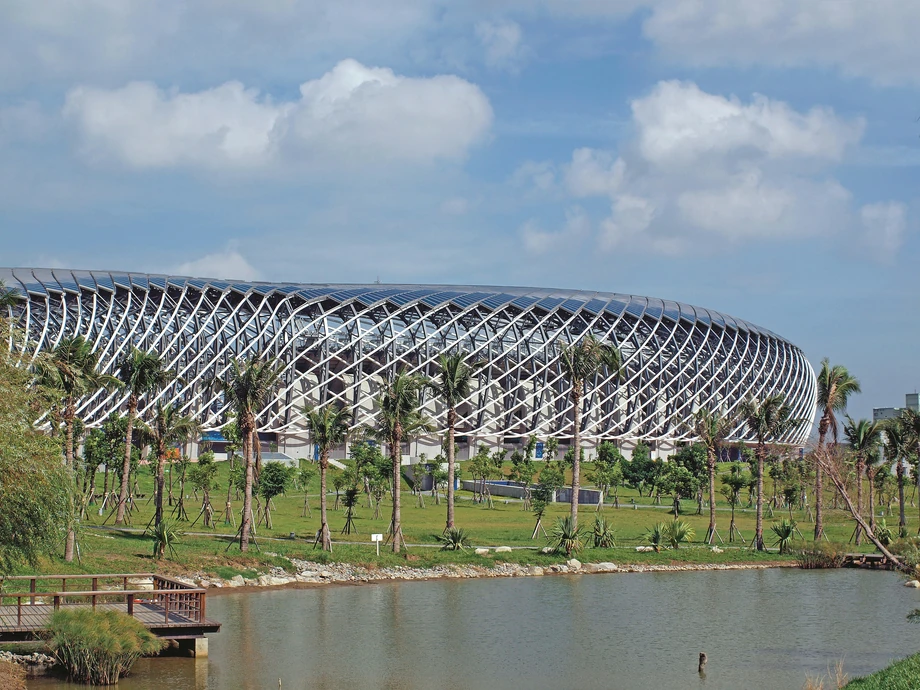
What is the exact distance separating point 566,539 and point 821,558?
1403 centimetres

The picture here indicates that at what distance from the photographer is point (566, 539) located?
5434cm

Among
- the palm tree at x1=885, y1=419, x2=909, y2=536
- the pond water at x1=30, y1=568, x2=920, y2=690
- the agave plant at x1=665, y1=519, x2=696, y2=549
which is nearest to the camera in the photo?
the pond water at x1=30, y1=568, x2=920, y2=690

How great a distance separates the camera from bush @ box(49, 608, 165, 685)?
26.4 meters

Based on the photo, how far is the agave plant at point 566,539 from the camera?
2126 inches

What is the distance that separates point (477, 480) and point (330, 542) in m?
44.4

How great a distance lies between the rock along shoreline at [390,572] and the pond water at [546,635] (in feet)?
4.51

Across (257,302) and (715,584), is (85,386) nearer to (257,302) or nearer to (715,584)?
(715,584)

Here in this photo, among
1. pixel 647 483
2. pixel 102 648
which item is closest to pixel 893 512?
pixel 647 483

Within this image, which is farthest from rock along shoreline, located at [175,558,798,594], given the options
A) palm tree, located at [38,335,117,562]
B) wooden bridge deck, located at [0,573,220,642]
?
wooden bridge deck, located at [0,573,220,642]

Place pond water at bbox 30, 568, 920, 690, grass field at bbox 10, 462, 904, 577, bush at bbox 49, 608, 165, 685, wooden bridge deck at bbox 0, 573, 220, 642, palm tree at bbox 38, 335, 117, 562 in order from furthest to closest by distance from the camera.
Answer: grass field at bbox 10, 462, 904, 577 → palm tree at bbox 38, 335, 117, 562 → pond water at bbox 30, 568, 920, 690 → wooden bridge deck at bbox 0, 573, 220, 642 → bush at bbox 49, 608, 165, 685

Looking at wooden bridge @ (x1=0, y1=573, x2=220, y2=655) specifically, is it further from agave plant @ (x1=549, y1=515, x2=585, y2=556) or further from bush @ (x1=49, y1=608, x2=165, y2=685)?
agave plant @ (x1=549, y1=515, x2=585, y2=556)

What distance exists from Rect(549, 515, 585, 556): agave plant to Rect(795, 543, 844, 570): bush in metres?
12.0

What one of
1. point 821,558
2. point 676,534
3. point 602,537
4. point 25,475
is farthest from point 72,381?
point 821,558

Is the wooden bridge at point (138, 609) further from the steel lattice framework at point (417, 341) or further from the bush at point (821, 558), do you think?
the steel lattice framework at point (417, 341)
